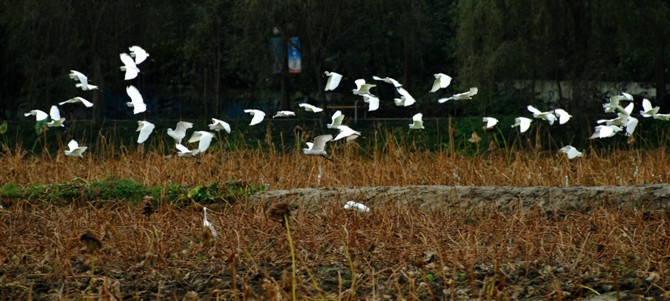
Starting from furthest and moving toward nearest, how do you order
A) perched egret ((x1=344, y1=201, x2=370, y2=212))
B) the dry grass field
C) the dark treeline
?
1. the dark treeline
2. perched egret ((x1=344, y1=201, x2=370, y2=212))
3. the dry grass field

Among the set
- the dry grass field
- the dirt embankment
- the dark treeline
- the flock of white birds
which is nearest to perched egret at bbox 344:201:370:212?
the dry grass field

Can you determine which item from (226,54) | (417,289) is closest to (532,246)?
(417,289)

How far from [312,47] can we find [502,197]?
16928 millimetres

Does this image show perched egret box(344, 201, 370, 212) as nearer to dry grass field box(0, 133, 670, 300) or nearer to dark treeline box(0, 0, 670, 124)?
dry grass field box(0, 133, 670, 300)

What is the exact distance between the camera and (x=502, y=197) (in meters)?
6.48

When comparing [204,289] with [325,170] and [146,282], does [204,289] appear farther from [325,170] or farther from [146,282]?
[325,170]

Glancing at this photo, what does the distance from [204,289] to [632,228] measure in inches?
100

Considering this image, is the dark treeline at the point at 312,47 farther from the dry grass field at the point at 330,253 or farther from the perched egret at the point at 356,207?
the perched egret at the point at 356,207

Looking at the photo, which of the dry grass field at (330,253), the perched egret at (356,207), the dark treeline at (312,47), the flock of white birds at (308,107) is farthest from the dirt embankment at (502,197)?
the dark treeline at (312,47)

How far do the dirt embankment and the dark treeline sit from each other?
542 inches

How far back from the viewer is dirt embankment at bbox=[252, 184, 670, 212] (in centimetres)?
634

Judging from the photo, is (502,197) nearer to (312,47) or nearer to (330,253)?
(330,253)

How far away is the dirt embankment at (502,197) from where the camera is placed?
634 cm

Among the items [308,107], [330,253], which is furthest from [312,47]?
[330,253]
